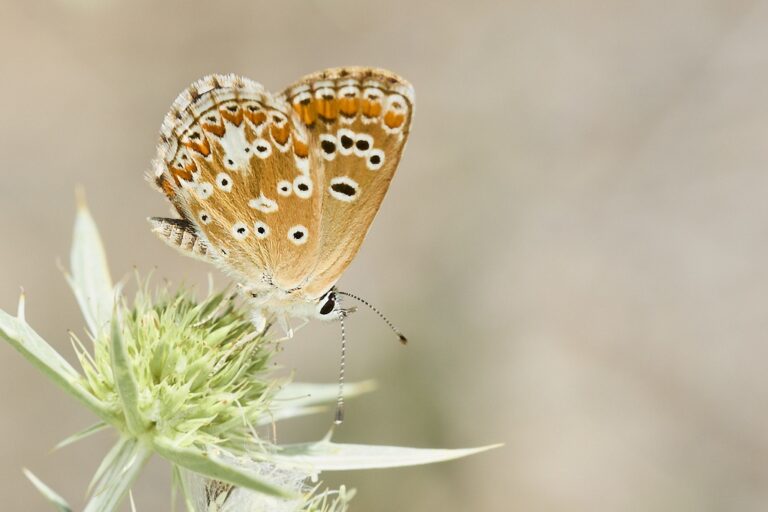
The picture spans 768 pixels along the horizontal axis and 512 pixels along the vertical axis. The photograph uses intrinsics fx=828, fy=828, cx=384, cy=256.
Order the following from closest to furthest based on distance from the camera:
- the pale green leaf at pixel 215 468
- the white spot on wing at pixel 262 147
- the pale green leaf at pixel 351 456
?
the pale green leaf at pixel 215 468, the pale green leaf at pixel 351 456, the white spot on wing at pixel 262 147

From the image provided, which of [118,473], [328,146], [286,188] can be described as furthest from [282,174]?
[118,473]

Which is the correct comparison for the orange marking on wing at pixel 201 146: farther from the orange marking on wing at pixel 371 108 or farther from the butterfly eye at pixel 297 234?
the orange marking on wing at pixel 371 108

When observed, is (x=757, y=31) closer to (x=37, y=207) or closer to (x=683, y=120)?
(x=683, y=120)

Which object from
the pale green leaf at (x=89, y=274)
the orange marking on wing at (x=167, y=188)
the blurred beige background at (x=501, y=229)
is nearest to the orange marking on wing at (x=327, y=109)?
the orange marking on wing at (x=167, y=188)

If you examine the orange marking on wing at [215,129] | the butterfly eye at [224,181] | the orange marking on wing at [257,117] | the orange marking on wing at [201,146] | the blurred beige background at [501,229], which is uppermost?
the orange marking on wing at [257,117]

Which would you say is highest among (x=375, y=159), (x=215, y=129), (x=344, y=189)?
(x=215, y=129)

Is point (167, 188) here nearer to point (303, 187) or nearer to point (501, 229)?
point (303, 187)

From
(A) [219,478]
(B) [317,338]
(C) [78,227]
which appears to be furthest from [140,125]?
(A) [219,478]
